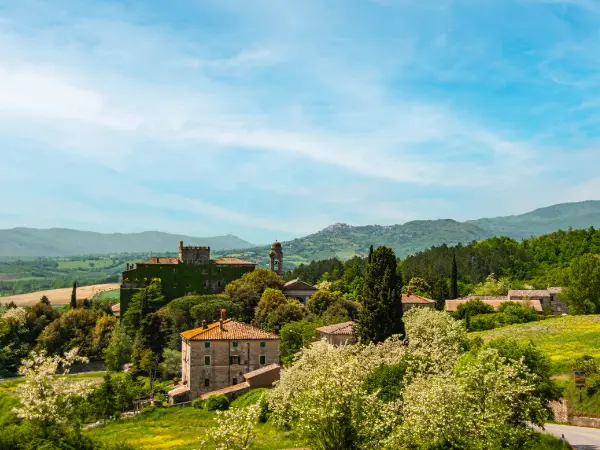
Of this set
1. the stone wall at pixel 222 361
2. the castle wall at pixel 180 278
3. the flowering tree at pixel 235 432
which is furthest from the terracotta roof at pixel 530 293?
the flowering tree at pixel 235 432

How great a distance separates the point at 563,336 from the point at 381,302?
29008 mm

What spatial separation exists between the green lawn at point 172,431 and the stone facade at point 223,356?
17.8ft

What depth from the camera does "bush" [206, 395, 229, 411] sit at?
58.2m

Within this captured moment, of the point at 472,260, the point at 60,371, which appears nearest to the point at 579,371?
the point at 60,371

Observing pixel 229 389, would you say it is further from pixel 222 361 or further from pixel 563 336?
pixel 563 336

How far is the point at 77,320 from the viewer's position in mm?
97812

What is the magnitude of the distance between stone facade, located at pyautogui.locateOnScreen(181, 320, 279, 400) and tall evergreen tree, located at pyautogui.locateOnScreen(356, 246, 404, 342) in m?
14.7

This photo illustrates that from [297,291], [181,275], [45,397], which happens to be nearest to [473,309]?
[297,291]

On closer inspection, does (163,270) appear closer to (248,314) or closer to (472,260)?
(248,314)

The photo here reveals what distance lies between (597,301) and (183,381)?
66757mm

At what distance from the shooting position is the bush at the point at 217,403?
58250 millimetres

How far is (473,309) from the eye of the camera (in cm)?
9769

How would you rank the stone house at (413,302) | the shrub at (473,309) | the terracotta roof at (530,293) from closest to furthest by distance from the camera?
the shrub at (473,309)
the stone house at (413,302)
the terracotta roof at (530,293)

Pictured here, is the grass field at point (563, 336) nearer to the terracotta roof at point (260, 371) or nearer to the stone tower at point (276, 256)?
the terracotta roof at point (260, 371)
